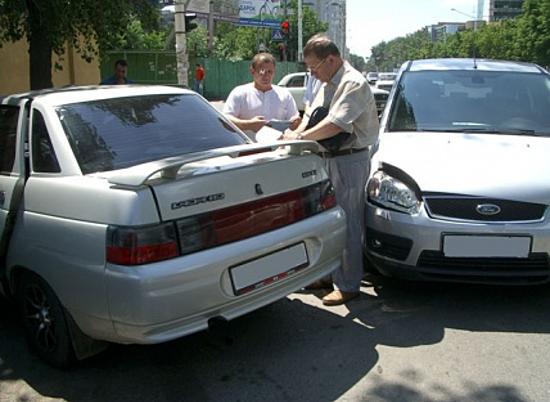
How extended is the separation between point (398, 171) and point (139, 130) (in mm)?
1769

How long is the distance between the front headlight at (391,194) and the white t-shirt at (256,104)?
143 centimetres

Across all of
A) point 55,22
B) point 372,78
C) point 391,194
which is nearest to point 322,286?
point 391,194

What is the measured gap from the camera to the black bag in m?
4.27

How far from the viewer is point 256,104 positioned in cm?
549

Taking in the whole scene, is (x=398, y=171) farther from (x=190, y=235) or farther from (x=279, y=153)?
(x=190, y=235)

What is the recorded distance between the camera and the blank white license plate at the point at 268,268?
10.6 ft

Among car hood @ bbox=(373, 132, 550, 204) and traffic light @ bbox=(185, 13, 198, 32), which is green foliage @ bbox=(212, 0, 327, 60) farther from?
car hood @ bbox=(373, 132, 550, 204)

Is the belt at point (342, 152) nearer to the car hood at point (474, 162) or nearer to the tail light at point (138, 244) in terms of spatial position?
the car hood at point (474, 162)

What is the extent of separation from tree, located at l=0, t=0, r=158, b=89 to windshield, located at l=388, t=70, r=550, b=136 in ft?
14.6

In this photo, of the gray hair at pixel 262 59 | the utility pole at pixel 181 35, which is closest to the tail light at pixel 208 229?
→ the gray hair at pixel 262 59

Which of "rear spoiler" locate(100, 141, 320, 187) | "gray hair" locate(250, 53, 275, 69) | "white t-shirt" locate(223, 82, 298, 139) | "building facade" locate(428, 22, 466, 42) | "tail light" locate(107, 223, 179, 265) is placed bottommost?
"tail light" locate(107, 223, 179, 265)

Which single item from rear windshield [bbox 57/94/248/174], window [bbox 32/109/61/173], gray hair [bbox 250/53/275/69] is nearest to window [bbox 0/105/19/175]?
window [bbox 32/109/61/173]

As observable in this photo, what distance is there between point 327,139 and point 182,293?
174cm

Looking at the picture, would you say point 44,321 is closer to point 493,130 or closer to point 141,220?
point 141,220
